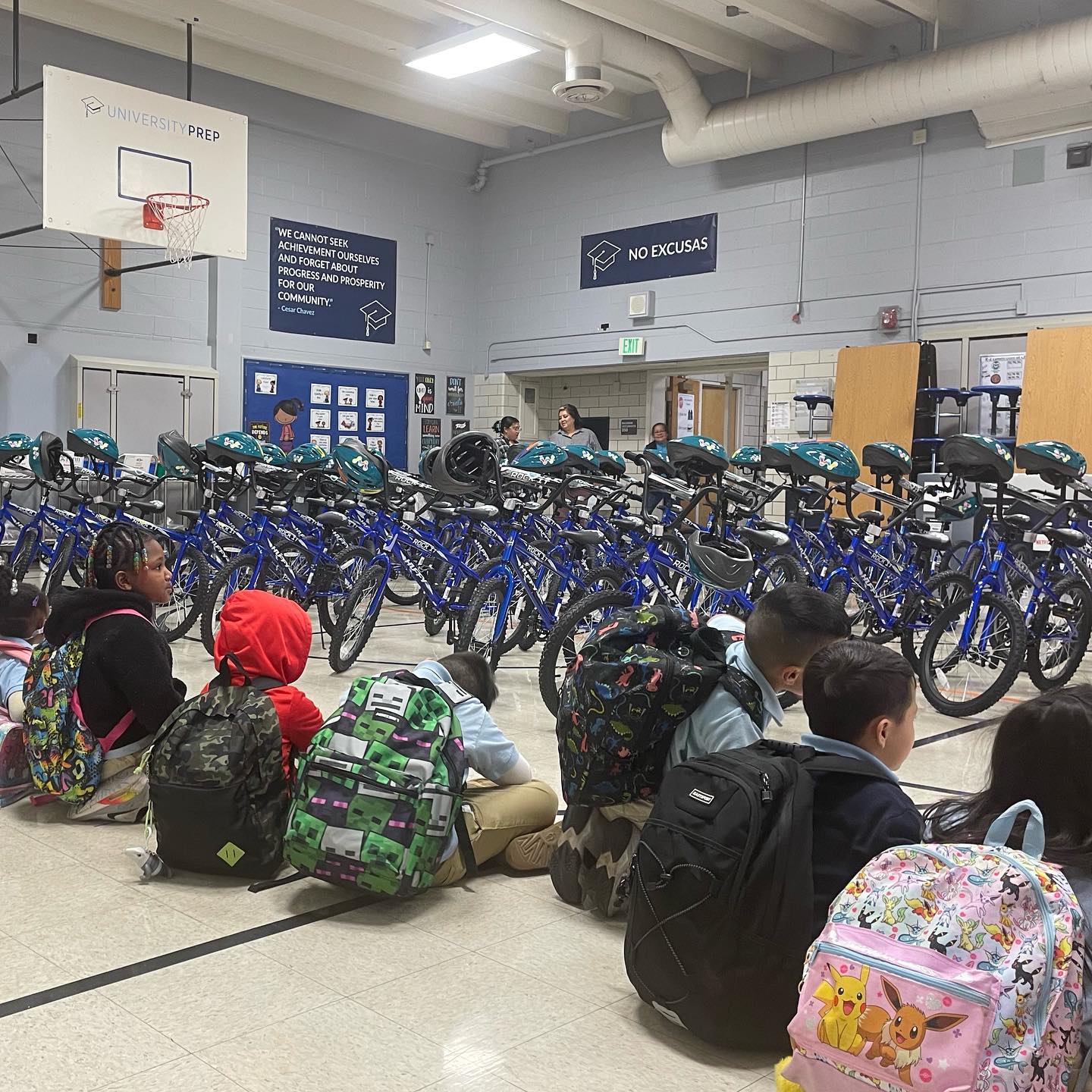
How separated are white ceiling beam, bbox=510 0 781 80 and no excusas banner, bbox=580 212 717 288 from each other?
58.0 inches

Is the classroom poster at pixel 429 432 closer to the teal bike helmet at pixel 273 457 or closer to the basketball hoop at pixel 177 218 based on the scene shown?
the basketball hoop at pixel 177 218

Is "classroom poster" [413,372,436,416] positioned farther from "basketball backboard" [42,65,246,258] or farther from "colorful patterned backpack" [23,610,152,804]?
"colorful patterned backpack" [23,610,152,804]

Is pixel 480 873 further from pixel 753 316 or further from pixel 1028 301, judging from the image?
pixel 753 316

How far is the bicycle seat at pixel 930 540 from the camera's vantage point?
545 cm

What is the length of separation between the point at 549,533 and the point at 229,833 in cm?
341

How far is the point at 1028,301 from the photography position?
9.29m

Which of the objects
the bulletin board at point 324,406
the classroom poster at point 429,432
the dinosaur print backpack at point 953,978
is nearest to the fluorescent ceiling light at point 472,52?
the bulletin board at point 324,406

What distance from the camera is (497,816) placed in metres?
2.80

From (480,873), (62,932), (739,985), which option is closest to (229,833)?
(62,932)

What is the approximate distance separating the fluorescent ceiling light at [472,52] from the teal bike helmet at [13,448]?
487cm

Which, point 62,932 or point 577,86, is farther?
point 577,86

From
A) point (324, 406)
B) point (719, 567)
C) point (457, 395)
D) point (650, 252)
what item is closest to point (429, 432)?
point (457, 395)

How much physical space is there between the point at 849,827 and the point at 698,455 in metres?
3.71

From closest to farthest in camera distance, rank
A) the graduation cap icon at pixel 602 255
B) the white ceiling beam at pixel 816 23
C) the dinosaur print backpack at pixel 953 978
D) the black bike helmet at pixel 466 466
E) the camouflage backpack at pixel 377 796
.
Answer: the dinosaur print backpack at pixel 953 978, the camouflage backpack at pixel 377 796, the black bike helmet at pixel 466 466, the white ceiling beam at pixel 816 23, the graduation cap icon at pixel 602 255
